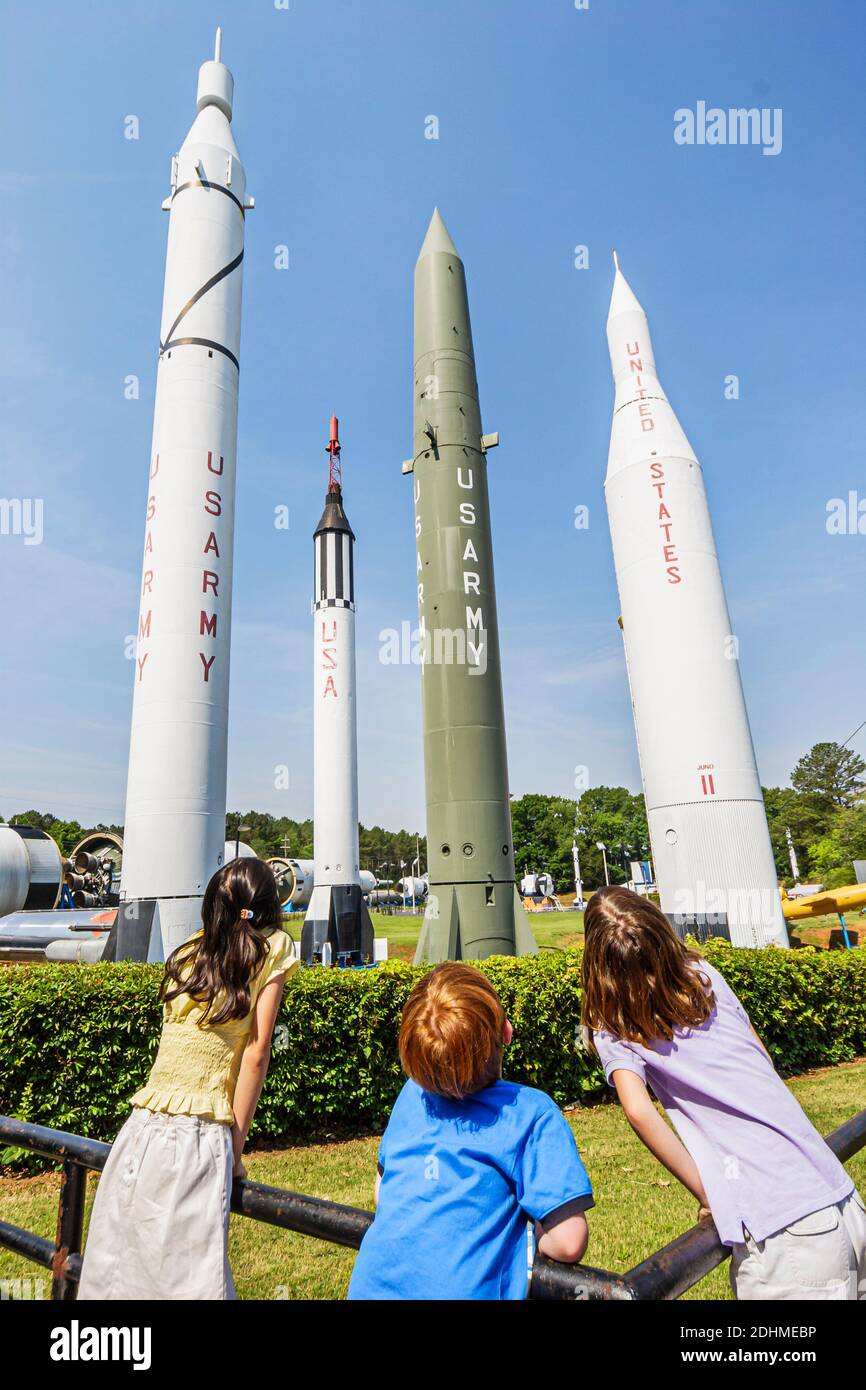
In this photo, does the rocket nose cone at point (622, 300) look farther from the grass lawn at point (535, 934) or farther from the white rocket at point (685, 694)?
the grass lawn at point (535, 934)

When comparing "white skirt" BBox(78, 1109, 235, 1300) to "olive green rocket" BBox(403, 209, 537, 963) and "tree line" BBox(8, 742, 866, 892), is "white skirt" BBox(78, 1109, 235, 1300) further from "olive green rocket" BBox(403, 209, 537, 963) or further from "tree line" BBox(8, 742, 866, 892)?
"tree line" BBox(8, 742, 866, 892)

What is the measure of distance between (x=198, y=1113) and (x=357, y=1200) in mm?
3871

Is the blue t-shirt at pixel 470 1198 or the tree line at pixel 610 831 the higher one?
the tree line at pixel 610 831

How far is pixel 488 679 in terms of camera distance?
36.1ft

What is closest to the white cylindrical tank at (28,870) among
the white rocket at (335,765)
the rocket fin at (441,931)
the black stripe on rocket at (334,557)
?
the white rocket at (335,765)

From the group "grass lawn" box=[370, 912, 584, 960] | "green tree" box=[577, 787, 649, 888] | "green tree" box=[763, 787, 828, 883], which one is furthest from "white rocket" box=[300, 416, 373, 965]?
"green tree" box=[577, 787, 649, 888]

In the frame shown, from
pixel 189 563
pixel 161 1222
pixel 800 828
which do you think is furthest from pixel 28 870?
pixel 800 828

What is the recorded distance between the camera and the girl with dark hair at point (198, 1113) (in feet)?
6.70

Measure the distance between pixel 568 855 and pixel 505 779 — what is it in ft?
237

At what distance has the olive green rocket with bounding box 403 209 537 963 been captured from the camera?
1023 cm

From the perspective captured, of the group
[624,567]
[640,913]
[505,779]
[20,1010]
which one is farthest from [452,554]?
[640,913]

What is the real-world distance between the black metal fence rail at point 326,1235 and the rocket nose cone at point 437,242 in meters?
14.5
